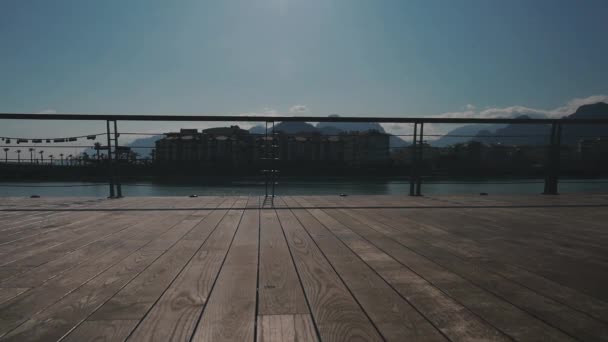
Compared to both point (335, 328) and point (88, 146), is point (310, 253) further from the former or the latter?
point (88, 146)

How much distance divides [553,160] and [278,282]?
13.1 ft

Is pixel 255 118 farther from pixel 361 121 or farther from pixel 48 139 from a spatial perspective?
pixel 48 139

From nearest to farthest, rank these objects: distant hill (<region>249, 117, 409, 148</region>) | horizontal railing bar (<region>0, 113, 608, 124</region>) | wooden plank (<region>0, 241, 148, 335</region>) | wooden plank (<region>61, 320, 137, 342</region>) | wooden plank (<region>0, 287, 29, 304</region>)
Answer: wooden plank (<region>61, 320, 137, 342</region>) < wooden plank (<region>0, 241, 148, 335</region>) < wooden plank (<region>0, 287, 29, 304</region>) < horizontal railing bar (<region>0, 113, 608, 124</region>) < distant hill (<region>249, 117, 409, 148</region>)

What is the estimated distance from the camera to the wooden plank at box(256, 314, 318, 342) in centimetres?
75

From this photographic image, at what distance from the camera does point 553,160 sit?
12.2 ft

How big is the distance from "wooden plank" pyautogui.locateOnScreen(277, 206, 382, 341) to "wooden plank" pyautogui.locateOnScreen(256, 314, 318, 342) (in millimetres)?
26

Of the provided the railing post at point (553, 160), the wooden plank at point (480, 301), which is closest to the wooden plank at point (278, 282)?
the wooden plank at point (480, 301)

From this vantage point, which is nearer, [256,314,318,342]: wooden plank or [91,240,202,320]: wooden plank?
[256,314,318,342]: wooden plank

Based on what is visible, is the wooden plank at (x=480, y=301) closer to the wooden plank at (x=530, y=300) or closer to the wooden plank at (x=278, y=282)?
the wooden plank at (x=530, y=300)

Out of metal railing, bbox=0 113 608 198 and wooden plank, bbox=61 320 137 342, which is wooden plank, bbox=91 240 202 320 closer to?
wooden plank, bbox=61 320 137 342

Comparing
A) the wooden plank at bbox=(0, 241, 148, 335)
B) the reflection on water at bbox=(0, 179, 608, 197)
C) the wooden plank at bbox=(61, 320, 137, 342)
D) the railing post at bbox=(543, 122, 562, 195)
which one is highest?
the railing post at bbox=(543, 122, 562, 195)

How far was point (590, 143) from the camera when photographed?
482 cm

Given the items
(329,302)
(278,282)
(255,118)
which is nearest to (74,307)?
(278,282)

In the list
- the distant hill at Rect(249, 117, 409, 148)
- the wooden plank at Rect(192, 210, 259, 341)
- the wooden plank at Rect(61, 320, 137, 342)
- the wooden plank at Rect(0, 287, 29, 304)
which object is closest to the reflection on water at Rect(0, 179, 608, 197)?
the distant hill at Rect(249, 117, 409, 148)
